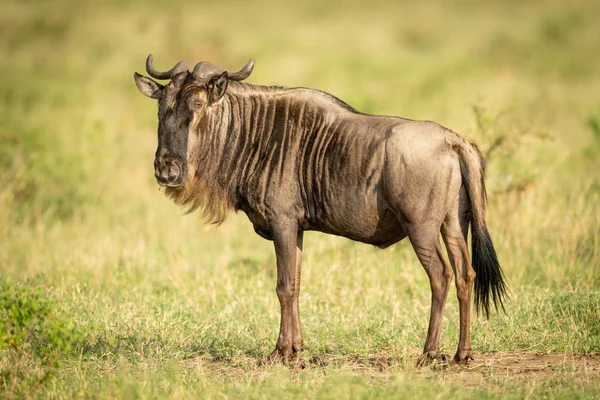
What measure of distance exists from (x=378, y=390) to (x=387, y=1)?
30553 millimetres

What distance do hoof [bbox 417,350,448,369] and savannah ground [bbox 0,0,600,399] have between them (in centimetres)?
16

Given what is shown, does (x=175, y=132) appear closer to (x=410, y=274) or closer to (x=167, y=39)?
(x=410, y=274)

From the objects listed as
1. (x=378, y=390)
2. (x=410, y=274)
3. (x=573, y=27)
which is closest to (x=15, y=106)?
(x=410, y=274)

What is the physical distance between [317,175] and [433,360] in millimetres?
1511

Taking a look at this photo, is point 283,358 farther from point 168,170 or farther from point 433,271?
point 168,170

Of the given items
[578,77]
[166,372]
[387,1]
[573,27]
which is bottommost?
[166,372]

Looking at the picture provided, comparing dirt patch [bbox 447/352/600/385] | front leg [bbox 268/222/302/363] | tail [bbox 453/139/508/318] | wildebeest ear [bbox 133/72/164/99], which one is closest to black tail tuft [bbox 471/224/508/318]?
tail [bbox 453/139/508/318]

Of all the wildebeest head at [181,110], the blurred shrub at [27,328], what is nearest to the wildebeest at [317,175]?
the wildebeest head at [181,110]

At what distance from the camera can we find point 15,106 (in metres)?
17.1

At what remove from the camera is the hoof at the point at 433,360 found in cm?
620

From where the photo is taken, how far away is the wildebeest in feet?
20.3

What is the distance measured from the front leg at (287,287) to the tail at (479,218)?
1.26 metres

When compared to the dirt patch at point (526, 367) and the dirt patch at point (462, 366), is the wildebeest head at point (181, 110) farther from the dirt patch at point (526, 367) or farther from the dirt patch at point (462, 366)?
the dirt patch at point (526, 367)

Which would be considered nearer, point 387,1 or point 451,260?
point 451,260
